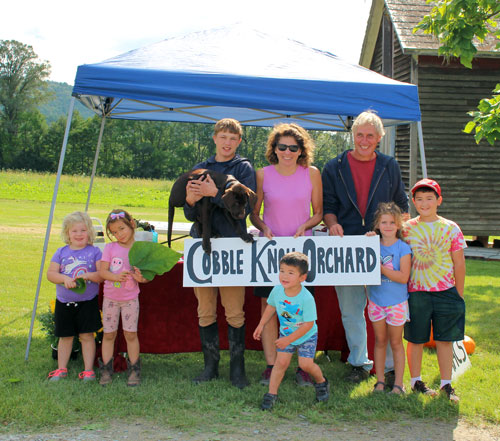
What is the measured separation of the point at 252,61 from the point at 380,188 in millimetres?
1549

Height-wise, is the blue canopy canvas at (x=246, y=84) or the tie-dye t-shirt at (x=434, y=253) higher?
the blue canopy canvas at (x=246, y=84)

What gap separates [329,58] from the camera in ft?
16.2

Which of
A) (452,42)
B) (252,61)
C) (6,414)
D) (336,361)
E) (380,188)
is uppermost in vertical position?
(452,42)

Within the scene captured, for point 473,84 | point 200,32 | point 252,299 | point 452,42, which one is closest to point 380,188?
point 252,299

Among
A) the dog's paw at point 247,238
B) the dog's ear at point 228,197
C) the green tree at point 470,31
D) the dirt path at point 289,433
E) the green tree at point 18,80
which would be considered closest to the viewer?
the dirt path at point 289,433

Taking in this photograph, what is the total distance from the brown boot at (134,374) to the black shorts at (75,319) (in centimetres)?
39

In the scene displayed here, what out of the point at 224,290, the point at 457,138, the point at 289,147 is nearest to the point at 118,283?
the point at 224,290

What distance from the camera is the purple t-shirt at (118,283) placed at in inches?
150

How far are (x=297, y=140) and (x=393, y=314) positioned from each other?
139 centimetres

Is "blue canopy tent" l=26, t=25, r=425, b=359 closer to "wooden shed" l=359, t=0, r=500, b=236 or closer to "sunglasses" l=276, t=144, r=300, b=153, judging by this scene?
"sunglasses" l=276, t=144, r=300, b=153

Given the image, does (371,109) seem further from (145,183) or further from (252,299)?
(145,183)

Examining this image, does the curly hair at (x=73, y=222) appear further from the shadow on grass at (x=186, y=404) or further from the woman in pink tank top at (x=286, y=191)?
the woman in pink tank top at (x=286, y=191)

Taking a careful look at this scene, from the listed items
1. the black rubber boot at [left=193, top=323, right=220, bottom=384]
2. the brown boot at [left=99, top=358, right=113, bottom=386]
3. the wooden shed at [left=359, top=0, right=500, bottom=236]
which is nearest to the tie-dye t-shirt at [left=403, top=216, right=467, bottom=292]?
the black rubber boot at [left=193, top=323, right=220, bottom=384]

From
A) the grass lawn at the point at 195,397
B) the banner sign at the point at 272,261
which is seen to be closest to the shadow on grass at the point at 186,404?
the grass lawn at the point at 195,397
